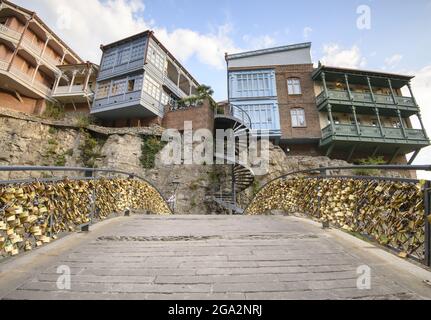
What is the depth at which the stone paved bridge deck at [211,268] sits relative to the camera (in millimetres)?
2021

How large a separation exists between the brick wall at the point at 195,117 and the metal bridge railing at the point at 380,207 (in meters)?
12.6

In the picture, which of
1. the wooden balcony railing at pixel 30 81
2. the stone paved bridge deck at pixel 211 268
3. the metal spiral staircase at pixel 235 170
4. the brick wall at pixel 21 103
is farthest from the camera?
the brick wall at pixel 21 103

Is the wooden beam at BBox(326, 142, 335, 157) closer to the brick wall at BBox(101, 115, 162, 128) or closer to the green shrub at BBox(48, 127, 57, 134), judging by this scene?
the brick wall at BBox(101, 115, 162, 128)

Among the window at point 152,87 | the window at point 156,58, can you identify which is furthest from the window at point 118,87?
the window at point 156,58

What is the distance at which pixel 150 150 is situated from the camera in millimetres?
17984

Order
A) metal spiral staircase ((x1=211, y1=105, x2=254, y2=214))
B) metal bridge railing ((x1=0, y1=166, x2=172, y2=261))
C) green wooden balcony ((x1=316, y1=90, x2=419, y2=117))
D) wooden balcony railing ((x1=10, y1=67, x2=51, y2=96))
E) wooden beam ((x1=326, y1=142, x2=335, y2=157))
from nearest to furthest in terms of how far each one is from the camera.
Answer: metal bridge railing ((x1=0, y1=166, x2=172, y2=261)) → metal spiral staircase ((x1=211, y1=105, x2=254, y2=214)) → wooden beam ((x1=326, y1=142, x2=335, y2=157)) → wooden balcony railing ((x1=10, y1=67, x2=51, y2=96)) → green wooden balcony ((x1=316, y1=90, x2=419, y2=117))

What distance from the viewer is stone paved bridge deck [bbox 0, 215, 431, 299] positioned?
2.02 metres

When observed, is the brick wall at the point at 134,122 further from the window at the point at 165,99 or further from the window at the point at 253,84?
the window at the point at 253,84

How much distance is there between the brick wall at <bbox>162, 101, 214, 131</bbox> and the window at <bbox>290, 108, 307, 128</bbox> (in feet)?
25.6

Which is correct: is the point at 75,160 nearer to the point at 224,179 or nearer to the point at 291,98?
the point at 224,179

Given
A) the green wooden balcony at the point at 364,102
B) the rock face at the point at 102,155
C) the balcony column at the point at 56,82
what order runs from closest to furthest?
the rock face at the point at 102,155 → the green wooden balcony at the point at 364,102 → the balcony column at the point at 56,82

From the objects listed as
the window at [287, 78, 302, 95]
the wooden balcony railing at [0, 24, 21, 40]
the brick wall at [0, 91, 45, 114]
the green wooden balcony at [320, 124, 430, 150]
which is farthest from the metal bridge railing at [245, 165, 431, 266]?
the wooden balcony railing at [0, 24, 21, 40]
